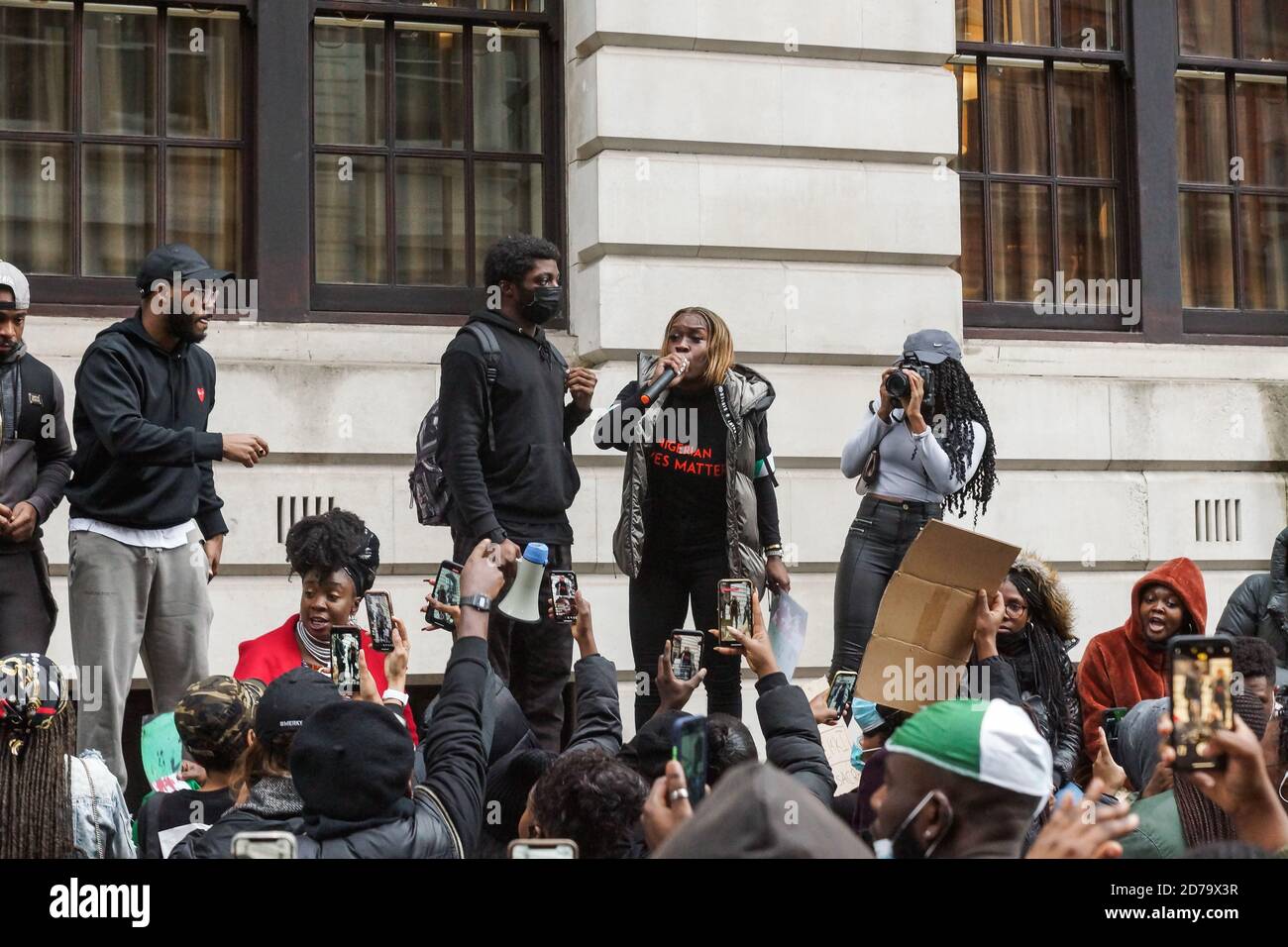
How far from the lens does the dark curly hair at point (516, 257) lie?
26.6 feet

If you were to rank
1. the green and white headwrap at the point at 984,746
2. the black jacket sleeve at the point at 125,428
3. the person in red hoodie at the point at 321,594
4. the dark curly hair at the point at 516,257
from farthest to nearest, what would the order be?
1. the dark curly hair at the point at 516,257
2. the black jacket sleeve at the point at 125,428
3. the person in red hoodie at the point at 321,594
4. the green and white headwrap at the point at 984,746

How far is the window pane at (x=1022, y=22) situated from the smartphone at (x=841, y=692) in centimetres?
562

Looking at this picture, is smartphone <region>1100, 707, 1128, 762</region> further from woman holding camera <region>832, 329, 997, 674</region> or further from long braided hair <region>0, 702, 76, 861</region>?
long braided hair <region>0, 702, 76, 861</region>

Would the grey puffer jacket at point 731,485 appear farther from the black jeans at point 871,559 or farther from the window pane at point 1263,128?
the window pane at point 1263,128

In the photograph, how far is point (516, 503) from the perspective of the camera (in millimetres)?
8047

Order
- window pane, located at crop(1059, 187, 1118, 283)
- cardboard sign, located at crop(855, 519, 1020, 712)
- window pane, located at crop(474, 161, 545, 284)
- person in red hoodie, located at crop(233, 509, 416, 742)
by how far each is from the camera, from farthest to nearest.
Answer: window pane, located at crop(1059, 187, 1118, 283) < window pane, located at crop(474, 161, 545, 284) < person in red hoodie, located at crop(233, 509, 416, 742) < cardboard sign, located at crop(855, 519, 1020, 712)

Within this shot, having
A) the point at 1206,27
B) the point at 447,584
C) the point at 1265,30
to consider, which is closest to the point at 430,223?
the point at 447,584

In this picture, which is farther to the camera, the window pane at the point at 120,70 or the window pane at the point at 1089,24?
the window pane at the point at 1089,24

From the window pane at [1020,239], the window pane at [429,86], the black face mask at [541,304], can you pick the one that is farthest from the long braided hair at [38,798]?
the window pane at [1020,239]

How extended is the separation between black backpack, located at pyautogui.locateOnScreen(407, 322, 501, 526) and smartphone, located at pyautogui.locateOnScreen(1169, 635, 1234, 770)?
4.42 meters

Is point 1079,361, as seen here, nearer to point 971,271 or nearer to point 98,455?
point 971,271

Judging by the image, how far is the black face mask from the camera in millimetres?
8148

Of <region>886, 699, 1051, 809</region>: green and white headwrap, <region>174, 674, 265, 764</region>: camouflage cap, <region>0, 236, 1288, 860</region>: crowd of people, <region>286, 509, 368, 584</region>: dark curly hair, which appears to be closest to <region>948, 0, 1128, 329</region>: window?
<region>0, 236, 1288, 860</region>: crowd of people

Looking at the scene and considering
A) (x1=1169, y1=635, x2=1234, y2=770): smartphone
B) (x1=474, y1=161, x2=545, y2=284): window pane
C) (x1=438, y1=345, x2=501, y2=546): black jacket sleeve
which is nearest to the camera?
(x1=1169, y1=635, x2=1234, y2=770): smartphone
